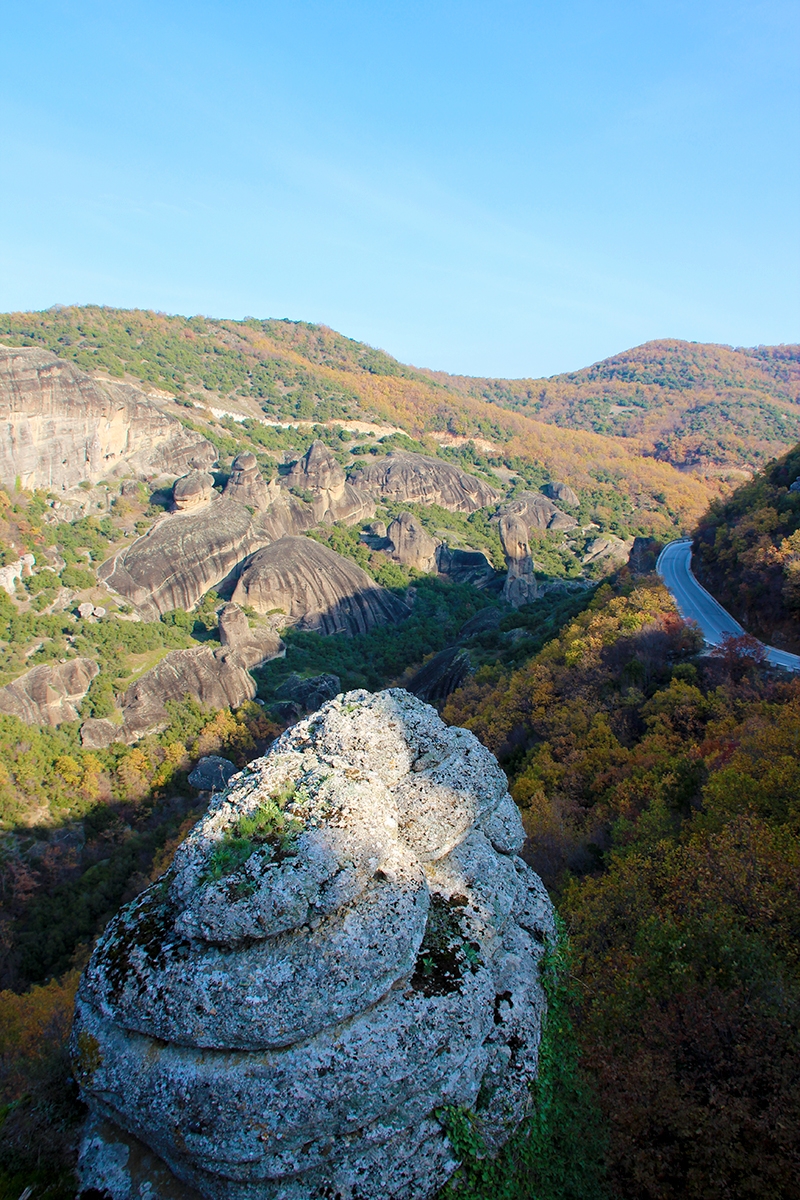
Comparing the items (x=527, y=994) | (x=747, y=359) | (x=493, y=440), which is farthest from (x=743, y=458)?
(x=527, y=994)

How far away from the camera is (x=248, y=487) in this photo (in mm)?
64625

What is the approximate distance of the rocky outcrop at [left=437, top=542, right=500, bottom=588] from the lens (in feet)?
227

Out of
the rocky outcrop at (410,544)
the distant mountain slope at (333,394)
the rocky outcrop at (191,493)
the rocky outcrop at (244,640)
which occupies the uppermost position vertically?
the distant mountain slope at (333,394)

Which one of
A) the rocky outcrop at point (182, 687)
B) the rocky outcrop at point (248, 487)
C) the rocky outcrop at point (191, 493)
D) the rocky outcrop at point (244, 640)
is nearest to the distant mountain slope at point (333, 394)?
the rocky outcrop at point (248, 487)

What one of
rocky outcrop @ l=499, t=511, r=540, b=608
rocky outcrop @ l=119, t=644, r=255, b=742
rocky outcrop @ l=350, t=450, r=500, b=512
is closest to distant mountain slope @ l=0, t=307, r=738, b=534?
rocky outcrop @ l=350, t=450, r=500, b=512

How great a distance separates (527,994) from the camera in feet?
32.7

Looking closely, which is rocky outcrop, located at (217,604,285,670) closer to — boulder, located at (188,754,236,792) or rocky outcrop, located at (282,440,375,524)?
boulder, located at (188,754,236,792)

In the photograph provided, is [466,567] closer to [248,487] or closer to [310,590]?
[310,590]

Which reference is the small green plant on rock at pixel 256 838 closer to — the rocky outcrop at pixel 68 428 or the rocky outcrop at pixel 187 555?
the rocky outcrop at pixel 187 555

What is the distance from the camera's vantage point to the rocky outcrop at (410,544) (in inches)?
2694

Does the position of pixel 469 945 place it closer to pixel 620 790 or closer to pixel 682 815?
pixel 682 815

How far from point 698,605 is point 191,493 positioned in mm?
45121

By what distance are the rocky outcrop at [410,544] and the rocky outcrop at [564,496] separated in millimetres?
33292

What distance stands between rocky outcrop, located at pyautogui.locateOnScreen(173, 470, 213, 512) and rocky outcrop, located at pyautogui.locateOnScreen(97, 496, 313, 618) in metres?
0.68
